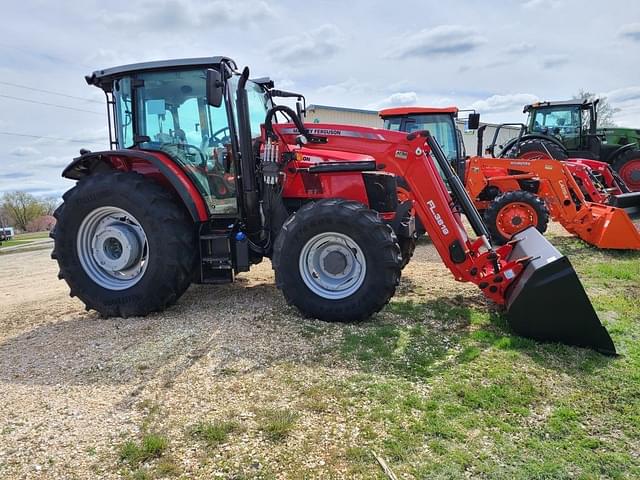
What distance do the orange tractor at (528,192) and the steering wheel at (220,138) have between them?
560 cm

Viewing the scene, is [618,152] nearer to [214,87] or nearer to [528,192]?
[528,192]

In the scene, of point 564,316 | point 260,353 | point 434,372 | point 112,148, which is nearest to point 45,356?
point 260,353

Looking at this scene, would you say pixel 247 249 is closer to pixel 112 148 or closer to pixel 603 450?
pixel 112 148

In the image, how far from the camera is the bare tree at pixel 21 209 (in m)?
41.8

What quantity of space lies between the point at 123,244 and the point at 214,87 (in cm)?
187

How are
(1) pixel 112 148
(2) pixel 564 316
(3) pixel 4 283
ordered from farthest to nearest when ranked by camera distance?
(3) pixel 4 283 < (1) pixel 112 148 < (2) pixel 564 316

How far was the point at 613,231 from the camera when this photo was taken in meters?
7.71

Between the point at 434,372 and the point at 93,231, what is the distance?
148 inches

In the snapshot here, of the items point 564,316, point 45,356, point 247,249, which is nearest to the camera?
point 564,316

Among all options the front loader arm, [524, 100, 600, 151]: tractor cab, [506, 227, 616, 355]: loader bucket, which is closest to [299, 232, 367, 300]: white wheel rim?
the front loader arm

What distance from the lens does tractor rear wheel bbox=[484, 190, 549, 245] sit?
8.72 m

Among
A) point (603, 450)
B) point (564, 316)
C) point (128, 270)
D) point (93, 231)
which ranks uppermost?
point (93, 231)

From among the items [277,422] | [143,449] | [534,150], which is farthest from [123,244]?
[534,150]

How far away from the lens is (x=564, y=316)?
3766mm
